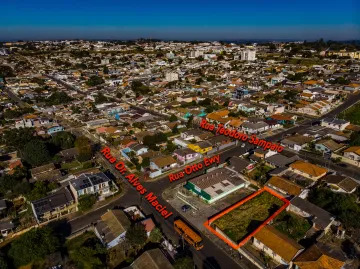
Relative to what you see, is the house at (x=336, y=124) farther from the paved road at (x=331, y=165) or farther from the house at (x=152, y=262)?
the house at (x=152, y=262)

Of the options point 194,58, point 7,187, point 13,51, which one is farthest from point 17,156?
point 13,51

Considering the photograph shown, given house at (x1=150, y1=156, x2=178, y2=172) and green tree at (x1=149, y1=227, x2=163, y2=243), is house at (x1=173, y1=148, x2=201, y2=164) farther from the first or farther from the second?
green tree at (x1=149, y1=227, x2=163, y2=243)

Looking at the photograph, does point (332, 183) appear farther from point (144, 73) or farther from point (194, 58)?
point (194, 58)

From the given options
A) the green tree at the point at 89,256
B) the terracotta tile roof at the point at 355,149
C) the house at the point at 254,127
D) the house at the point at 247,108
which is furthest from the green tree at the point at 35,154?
the terracotta tile roof at the point at 355,149

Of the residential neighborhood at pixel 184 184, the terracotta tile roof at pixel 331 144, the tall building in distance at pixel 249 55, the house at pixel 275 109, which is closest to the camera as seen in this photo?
the residential neighborhood at pixel 184 184

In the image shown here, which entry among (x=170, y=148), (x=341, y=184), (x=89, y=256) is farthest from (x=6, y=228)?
(x=341, y=184)

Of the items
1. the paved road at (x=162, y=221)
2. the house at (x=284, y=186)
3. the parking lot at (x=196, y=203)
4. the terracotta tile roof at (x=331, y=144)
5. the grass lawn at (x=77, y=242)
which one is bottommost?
the grass lawn at (x=77, y=242)
